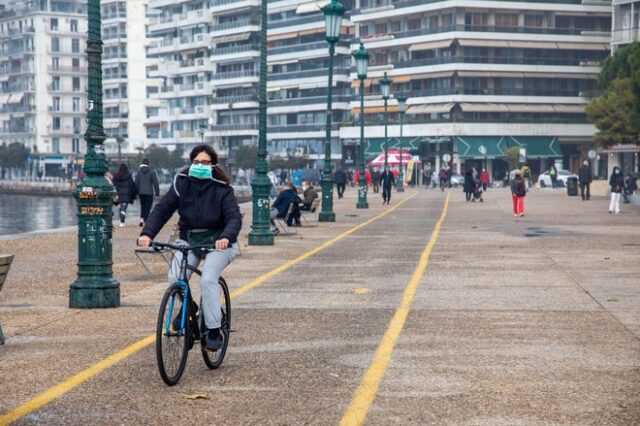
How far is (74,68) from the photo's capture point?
15500 centimetres

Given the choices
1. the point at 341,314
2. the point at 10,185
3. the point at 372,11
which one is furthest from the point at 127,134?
the point at 341,314

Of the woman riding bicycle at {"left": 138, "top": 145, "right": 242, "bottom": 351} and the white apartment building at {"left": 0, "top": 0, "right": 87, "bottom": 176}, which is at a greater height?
the white apartment building at {"left": 0, "top": 0, "right": 87, "bottom": 176}

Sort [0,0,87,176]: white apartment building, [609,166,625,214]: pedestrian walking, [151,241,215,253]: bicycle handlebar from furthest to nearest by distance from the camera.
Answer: [0,0,87,176]: white apartment building < [609,166,625,214]: pedestrian walking < [151,241,215,253]: bicycle handlebar

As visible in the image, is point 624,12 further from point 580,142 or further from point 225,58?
point 225,58

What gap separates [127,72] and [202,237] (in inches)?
5609

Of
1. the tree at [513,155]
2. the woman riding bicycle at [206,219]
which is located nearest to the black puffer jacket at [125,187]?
the woman riding bicycle at [206,219]

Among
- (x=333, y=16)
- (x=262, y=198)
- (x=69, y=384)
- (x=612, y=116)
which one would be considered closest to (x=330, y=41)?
(x=333, y=16)

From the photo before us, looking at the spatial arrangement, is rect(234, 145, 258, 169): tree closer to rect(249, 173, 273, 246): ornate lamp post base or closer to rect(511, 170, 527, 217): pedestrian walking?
rect(511, 170, 527, 217): pedestrian walking

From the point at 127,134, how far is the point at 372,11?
45837 mm

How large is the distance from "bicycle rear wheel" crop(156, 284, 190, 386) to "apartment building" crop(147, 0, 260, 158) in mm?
113196

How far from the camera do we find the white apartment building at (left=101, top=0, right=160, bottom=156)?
14700cm

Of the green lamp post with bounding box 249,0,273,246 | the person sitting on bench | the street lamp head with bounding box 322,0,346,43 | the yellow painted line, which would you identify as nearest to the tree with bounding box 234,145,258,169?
the street lamp head with bounding box 322,0,346,43

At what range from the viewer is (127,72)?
148 meters

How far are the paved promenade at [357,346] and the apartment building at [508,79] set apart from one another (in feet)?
271
